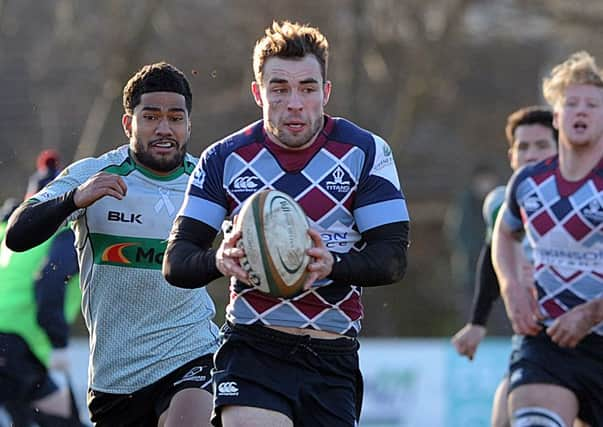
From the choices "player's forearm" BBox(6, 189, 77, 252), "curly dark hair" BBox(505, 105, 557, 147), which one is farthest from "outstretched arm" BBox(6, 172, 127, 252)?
"curly dark hair" BBox(505, 105, 557, 147)

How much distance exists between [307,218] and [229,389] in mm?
735

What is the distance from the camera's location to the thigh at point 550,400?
6.85m

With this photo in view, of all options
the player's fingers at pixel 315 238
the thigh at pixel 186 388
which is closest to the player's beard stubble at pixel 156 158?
the thigh at pixel 186 388

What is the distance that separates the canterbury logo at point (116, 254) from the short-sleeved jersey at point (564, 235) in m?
2.10

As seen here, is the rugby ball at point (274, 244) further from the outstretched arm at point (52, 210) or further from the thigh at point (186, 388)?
the thigh at point (186, 388)

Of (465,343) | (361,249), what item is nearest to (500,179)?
(465,343)

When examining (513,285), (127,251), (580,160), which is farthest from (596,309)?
(127,251)

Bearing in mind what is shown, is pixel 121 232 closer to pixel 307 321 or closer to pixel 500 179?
pixel 307 321

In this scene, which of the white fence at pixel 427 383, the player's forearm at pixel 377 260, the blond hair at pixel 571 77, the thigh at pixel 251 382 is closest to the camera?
Result: the player's forearm at pixel 377 260

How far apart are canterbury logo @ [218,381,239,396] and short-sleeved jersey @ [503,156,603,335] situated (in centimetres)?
224

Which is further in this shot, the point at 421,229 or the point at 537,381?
the point at 421,229

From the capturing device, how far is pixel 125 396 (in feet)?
21.4

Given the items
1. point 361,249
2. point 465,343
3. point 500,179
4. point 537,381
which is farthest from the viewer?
point 500,179

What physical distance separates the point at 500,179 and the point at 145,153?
1485 centimetres
